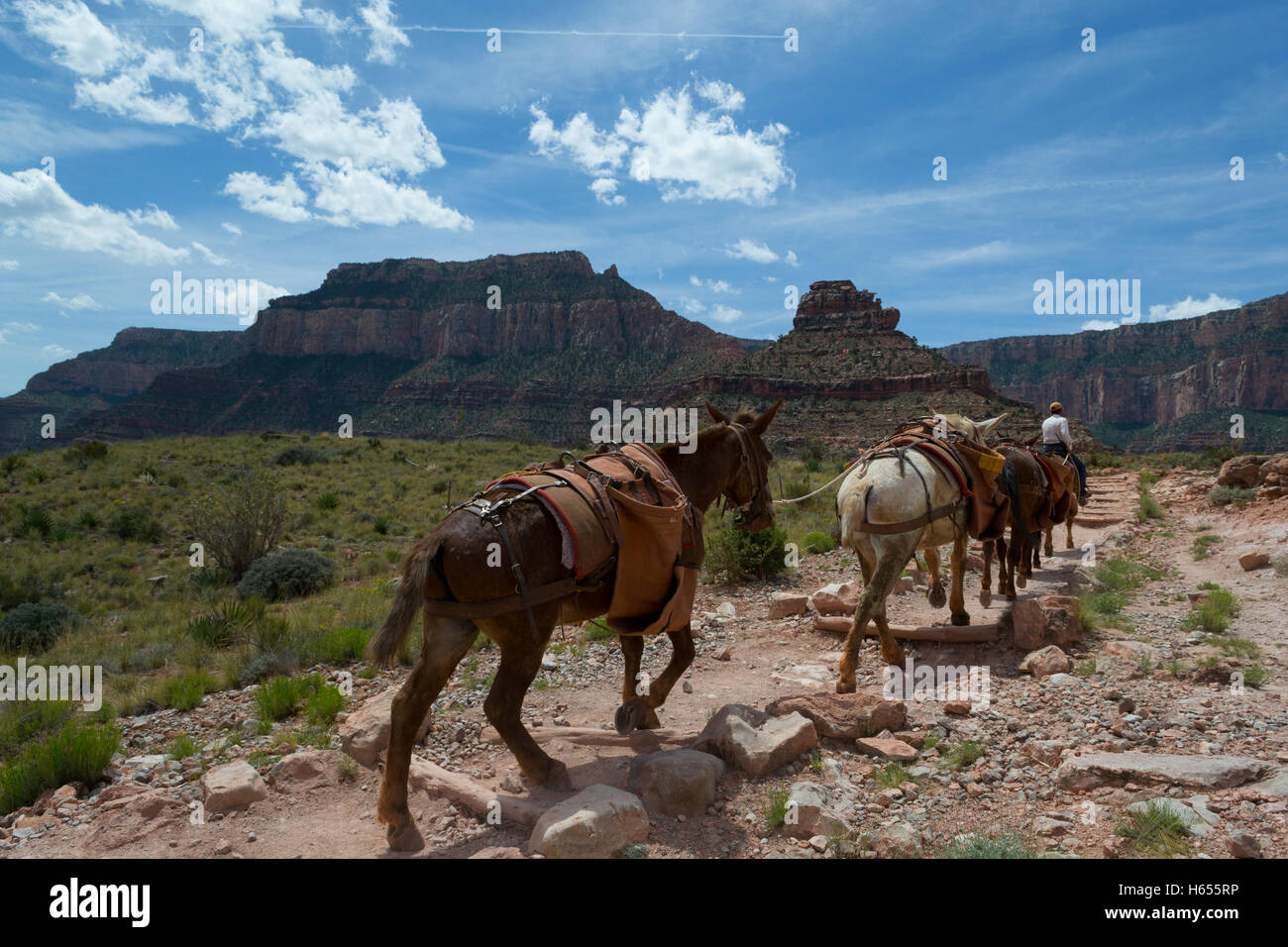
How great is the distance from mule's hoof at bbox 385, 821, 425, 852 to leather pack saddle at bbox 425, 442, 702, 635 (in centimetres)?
126

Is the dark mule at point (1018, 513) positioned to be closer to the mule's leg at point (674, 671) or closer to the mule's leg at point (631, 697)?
the mule's leg at point (674, 671)

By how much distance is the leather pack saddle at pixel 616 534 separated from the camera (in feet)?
13.8

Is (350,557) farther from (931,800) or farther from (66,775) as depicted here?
(931,800)

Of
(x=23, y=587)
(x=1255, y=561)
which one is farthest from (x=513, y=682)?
(x=23, y=587)

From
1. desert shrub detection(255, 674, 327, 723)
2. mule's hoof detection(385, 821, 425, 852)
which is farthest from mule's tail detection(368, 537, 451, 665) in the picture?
desert shrub detection(255, 674, 327, 723)

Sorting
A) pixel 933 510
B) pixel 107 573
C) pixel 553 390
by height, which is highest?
pixel 553 390

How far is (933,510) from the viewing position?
661 centimetres

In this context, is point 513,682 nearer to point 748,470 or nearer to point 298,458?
point 748,470

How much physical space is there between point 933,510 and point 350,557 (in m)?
15.0

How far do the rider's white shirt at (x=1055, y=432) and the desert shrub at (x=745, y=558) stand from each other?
4896 millimetres

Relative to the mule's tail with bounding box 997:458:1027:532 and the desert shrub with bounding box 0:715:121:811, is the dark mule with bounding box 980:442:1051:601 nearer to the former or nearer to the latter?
the mule's tail with bounding box 997:458:1027:532

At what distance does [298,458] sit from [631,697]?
3493cm
